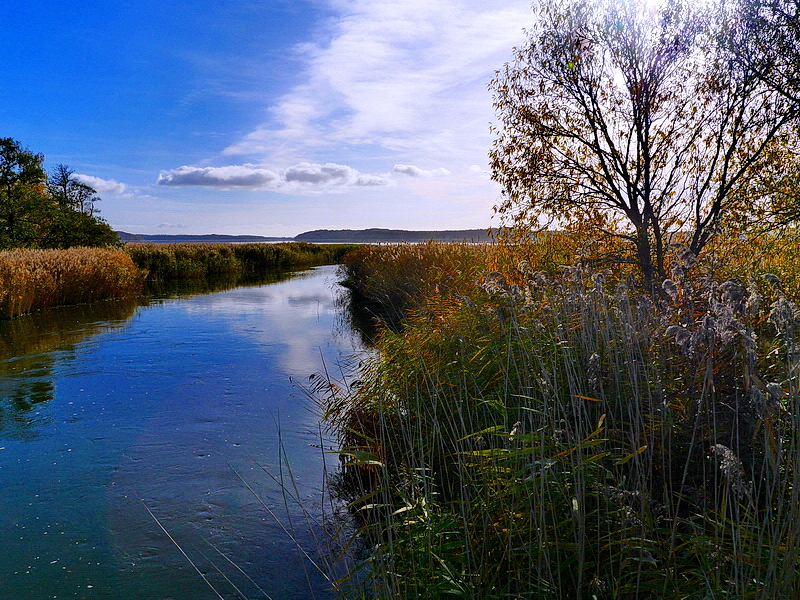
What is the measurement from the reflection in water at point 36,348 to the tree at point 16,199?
948 cm

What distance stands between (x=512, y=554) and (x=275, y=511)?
2309mm

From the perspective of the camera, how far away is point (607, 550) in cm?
256

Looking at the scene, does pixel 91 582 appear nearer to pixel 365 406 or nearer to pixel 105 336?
pixel 365 406

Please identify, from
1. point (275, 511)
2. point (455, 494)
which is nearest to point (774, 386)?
point (455, 494)

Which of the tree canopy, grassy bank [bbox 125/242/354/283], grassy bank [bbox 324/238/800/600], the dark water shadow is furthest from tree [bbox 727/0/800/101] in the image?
the tree canopy

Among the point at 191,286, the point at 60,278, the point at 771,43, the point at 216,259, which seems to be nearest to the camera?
the point at 771,43

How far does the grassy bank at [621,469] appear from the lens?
216 cm

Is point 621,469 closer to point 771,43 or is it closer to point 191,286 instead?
point 771,43

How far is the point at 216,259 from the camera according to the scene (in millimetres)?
29656

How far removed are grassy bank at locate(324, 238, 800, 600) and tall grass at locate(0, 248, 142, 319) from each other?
11.5m

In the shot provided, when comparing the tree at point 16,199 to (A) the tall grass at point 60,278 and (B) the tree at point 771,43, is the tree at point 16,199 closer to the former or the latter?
(A) the tall grass at point 60,278

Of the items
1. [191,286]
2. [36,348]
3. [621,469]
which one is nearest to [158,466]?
[621,469]

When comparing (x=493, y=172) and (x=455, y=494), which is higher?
(x=493, y=172)

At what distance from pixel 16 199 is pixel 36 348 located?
1597 centimetres
